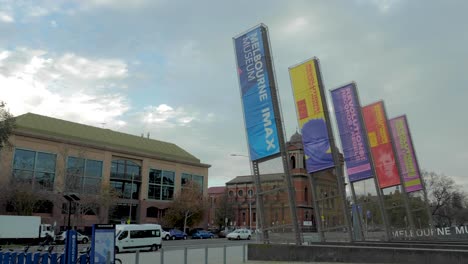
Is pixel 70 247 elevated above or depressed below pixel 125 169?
below

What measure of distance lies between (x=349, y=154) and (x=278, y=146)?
894 centimetres

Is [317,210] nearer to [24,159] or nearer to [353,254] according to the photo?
[353,254]

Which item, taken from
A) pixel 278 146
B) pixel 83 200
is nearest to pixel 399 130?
pixel 278 146

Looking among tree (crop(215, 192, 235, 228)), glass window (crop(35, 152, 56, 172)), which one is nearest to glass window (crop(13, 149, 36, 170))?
glass window (crop(35, 152, 56, 172))

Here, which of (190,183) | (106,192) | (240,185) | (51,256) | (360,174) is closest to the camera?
(51,256)

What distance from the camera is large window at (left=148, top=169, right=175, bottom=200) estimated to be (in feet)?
250

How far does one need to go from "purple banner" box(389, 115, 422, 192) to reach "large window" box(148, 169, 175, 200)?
52638 mm

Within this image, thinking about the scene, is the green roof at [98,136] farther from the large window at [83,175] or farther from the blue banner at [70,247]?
the blue banner at [70,247]

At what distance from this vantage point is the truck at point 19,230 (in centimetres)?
4150

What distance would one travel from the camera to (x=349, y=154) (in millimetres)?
25203

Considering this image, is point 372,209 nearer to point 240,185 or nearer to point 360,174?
point 360,174

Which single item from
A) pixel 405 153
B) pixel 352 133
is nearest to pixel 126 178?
pixel 405 153

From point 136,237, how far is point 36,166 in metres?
31.4

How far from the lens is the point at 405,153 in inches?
1176
